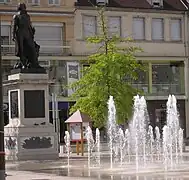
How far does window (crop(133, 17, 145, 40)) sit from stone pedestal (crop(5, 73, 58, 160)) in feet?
83.2

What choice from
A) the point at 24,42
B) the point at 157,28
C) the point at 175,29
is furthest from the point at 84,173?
the point at 175,29

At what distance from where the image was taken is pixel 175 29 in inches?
1966

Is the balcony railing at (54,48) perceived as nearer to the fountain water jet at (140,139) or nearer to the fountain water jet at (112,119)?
the fountain water jet at (140,139)

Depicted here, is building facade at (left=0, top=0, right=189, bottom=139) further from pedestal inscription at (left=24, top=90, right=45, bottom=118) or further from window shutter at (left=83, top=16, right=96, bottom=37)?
pedestal inscription at (left=24, top=90, right=45, bottom=118)

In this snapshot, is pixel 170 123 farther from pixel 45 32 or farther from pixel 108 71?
pixel 45 32

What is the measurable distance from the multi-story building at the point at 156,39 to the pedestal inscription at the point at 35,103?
2311cm

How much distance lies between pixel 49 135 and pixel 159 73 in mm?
27155

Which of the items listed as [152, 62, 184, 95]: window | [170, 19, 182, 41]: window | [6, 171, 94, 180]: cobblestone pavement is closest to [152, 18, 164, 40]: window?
[170, 19, 182, 41]: window

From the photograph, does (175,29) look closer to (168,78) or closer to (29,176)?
(168,78)

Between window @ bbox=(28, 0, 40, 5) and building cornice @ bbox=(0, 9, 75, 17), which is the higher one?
window @ bbox=(28, 0, 40, 5)

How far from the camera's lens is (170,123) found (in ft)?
99.8

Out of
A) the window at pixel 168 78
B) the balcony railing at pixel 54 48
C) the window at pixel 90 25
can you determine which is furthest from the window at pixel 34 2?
the window at pixel 168 78

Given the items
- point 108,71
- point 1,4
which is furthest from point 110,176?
point 1,4

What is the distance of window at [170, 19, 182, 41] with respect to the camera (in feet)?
163
